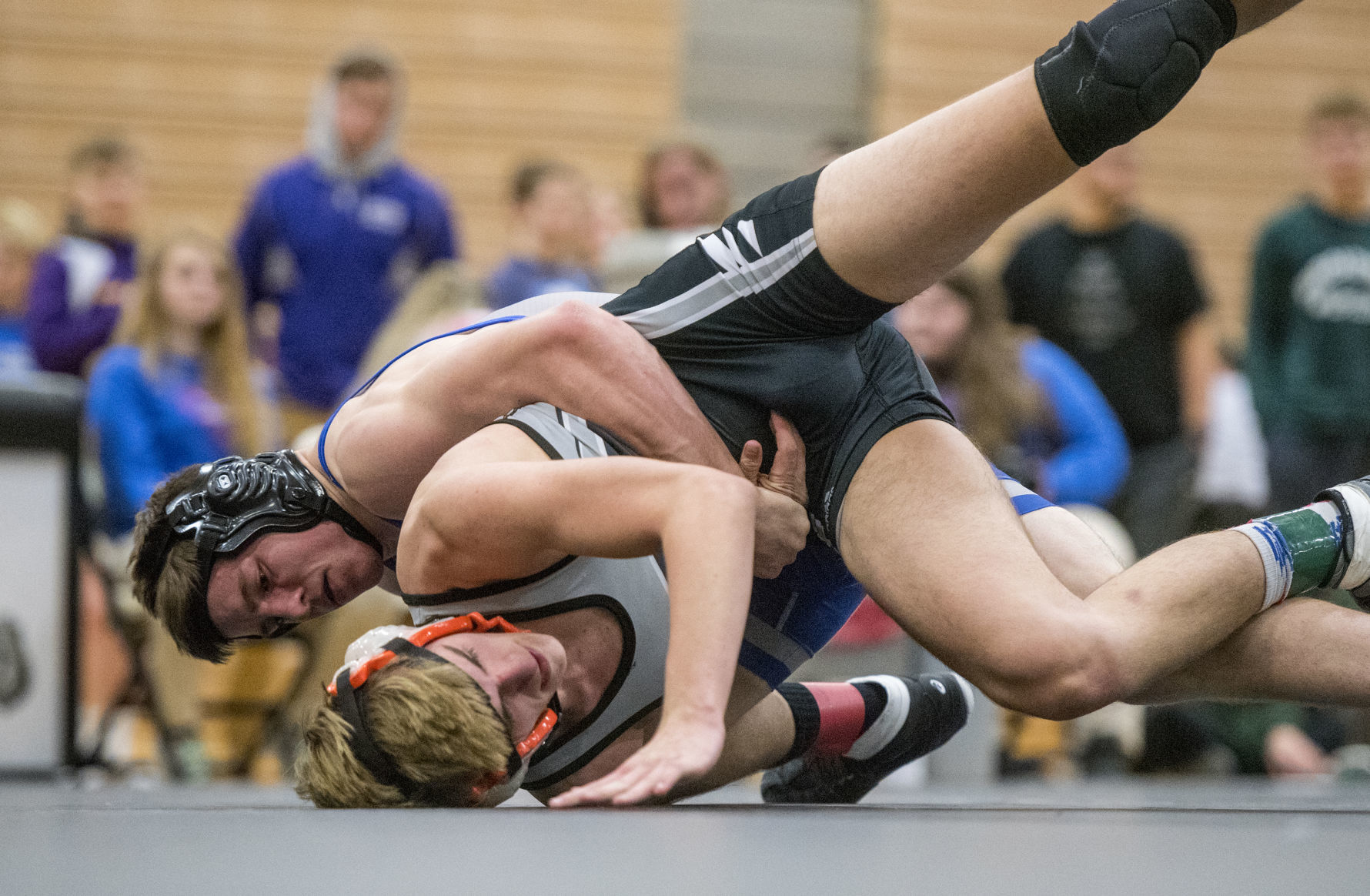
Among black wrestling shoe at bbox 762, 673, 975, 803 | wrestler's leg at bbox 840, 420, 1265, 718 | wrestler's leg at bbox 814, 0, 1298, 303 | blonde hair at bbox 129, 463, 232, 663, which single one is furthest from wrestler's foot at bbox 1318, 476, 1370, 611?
blonde hair at bbox 129, 463, 232, 663

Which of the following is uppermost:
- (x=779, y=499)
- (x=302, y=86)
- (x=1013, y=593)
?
(x=302, y=86)

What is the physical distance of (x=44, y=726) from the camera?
3.99 m

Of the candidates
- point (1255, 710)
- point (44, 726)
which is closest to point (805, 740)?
point (44, 726)

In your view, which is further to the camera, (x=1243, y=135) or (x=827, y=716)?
(x=1243, y=135)

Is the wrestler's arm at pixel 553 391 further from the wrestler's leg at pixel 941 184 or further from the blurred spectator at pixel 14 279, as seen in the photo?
the blurred spectator at pixel 14 279

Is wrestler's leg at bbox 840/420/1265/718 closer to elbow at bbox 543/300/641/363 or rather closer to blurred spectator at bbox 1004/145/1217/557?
elbow at bbox 543/300/641/363

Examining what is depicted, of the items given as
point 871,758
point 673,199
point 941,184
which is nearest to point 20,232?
point 673,199

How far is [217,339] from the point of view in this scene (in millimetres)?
4582

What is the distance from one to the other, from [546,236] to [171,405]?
1.29 metres

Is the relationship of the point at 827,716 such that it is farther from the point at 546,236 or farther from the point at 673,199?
the point at 546,236

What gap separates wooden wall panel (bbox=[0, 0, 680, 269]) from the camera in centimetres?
770

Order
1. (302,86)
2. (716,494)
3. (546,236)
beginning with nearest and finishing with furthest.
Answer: (716,494), (546,236), (302,86)

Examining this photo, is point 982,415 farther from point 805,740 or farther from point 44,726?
point 44,726

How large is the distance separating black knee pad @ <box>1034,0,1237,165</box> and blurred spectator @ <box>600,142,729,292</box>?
242 centimetres
